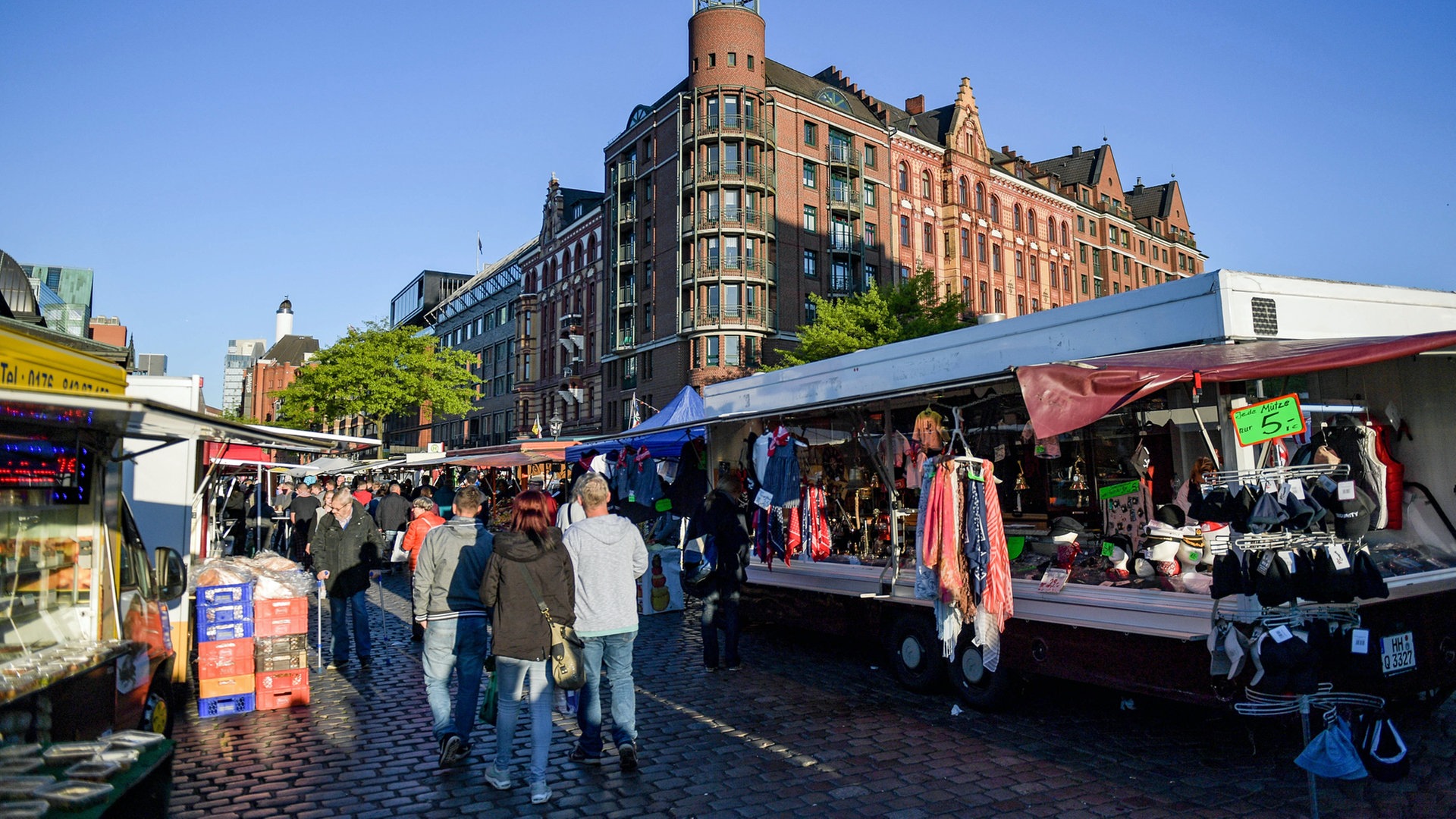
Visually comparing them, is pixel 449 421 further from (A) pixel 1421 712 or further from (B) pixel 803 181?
(A) pixel 1421 712

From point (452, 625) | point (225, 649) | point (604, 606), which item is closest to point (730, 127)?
point (225, 649)

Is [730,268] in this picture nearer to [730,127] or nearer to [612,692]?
[730,127]

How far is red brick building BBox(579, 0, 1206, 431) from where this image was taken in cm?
4538

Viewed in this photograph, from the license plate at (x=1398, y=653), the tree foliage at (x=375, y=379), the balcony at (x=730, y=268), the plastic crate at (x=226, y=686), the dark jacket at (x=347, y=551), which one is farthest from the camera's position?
the balcony at (x=730, y=268)

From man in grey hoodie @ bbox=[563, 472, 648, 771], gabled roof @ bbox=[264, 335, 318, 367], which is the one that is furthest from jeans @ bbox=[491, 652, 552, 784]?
gabled roof @ bbox=[264, 335, 318, 367]

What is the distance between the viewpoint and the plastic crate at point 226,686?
300 inches

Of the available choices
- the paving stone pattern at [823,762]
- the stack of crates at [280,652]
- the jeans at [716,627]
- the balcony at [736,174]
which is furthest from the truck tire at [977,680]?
the balcony at [736,174]

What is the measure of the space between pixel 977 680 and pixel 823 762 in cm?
192

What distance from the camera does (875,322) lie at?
34.6 metres

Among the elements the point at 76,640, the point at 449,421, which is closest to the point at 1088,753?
the point at 76,640

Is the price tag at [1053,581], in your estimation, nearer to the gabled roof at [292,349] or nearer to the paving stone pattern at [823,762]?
the paving stone pattern at [823,762]

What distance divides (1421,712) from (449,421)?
76.5m

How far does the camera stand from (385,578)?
743 inches

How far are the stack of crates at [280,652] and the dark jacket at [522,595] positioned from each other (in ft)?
10.8
